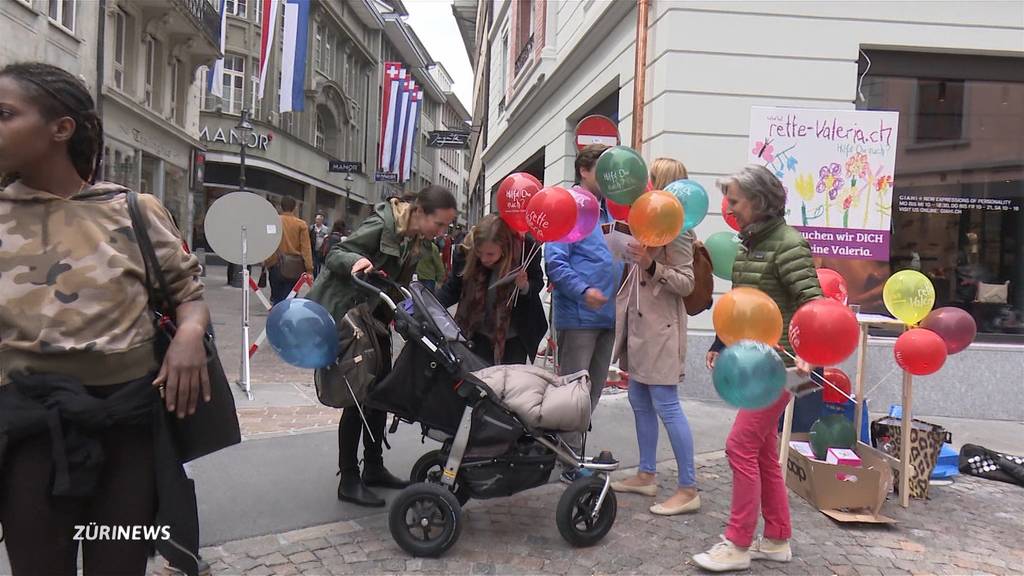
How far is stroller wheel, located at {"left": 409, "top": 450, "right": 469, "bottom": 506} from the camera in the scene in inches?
132

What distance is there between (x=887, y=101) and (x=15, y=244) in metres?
7.52

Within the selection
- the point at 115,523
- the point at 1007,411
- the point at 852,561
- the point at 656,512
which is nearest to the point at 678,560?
the point at 656,512

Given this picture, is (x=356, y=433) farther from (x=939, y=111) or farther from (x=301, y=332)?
(x=939, y=111)

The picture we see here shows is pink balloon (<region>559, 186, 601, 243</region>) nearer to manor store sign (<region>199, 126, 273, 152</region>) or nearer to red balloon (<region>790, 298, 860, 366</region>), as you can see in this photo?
red balloon (<region>790, 298, 860, 366</region>)

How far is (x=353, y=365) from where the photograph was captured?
3.34m

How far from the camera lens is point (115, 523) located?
1755 mm

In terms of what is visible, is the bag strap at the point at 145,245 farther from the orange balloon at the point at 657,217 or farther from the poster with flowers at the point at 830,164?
the poster with flowers at the point at 830,164

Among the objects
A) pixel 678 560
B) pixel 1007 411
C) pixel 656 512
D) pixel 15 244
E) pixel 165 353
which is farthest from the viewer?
pixel 1007 411

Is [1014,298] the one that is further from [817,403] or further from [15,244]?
[15,244]

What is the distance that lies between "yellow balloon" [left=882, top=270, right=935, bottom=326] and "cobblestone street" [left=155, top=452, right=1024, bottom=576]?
116 cm

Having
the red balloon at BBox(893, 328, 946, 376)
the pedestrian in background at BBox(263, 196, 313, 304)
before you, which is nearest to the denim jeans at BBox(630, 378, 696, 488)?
the red balloon at BBox(893, 328, 946, 376)

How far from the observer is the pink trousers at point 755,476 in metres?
3.12

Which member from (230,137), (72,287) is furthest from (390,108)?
(72,287)

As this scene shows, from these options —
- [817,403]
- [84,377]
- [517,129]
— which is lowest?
[817,403]
